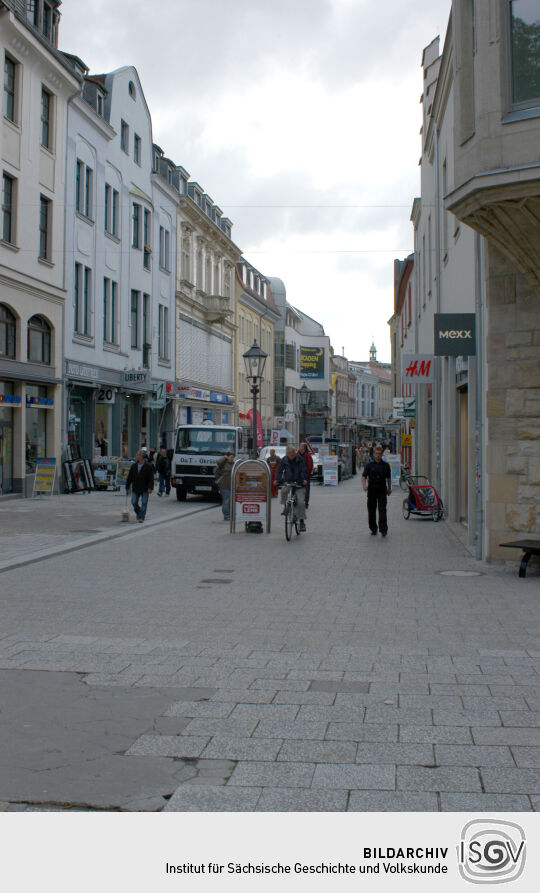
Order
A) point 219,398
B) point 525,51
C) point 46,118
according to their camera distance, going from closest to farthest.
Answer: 1. point 525,51
2. point 46,118
3. point 219,398

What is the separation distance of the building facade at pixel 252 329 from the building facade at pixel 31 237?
27325 mm

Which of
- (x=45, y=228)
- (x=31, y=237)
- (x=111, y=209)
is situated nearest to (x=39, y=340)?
(x=31, y=237)

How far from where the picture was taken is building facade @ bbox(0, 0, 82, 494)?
2358 centimetres

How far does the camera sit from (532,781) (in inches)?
162

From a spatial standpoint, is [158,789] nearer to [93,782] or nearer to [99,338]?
[93,782]

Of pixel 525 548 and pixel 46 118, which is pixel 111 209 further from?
pixel 525 548

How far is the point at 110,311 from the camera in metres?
32.4

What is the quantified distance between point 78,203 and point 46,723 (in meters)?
26.2

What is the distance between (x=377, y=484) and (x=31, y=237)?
47.0 ft

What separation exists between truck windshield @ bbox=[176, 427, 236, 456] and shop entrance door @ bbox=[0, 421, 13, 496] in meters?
4.72

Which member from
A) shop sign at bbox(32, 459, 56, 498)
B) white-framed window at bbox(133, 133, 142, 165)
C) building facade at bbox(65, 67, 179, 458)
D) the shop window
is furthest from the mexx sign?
white-framed window at bbox(133, 133, 142, 165)

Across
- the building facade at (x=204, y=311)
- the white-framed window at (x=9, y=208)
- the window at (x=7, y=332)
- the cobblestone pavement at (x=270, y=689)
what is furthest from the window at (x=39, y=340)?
the cobblestone pavement at (x=270, y=689)

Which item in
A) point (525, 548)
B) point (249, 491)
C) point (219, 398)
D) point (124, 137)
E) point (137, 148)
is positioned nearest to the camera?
point (525, 548)

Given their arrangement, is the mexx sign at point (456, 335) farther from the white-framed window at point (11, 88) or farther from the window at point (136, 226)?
the window at point (136, 226)
